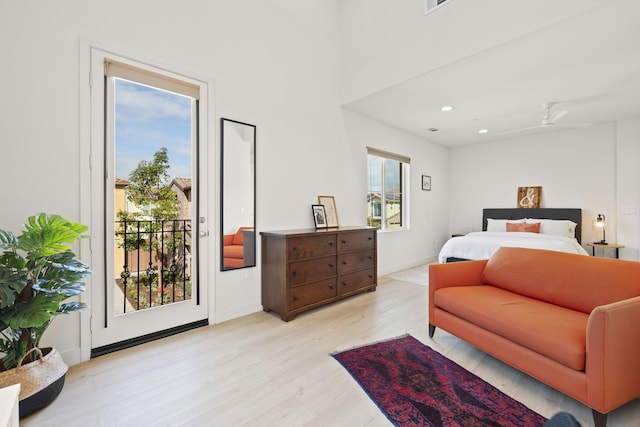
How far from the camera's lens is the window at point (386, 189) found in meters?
4.86

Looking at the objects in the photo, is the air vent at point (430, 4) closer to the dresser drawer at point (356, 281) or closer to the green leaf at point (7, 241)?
the dresser drawer at point (356, 281)

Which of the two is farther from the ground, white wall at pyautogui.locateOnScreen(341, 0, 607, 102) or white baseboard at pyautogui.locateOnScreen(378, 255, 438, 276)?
white wall at pyautogui.locateOnScreen(341, 0, 607, 102)

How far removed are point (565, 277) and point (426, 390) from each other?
1347 mm

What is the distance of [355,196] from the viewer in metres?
4.39

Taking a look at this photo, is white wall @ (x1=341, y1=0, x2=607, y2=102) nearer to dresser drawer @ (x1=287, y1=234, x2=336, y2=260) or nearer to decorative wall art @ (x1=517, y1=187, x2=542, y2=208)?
dresser drawer @ (x1=287, y1=234, x2=336, y2=260)

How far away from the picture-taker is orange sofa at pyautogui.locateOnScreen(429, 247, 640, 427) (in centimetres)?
143

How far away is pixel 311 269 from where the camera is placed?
3105 millimetres

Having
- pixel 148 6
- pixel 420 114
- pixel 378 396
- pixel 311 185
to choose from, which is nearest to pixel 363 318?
pixel 378 396

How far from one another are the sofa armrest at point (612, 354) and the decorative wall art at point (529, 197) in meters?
4.82

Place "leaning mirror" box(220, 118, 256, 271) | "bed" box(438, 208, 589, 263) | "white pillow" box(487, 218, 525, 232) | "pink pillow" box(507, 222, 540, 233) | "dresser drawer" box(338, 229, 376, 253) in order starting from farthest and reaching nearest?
1. "white pillow" box(487, 218, 525, 232)
2. "pink pillow" box(507, 222, 540, 233)
3. "bed" box(438, 208, 589, 263)
4. "dresser drawer" box(338, 229, 376, 253)
5. "leaning mirror" box(220, 118, 256, 271)

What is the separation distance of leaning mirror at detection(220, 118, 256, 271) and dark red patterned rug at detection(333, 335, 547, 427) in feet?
4.82

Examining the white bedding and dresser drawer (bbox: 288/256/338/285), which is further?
the white bedding

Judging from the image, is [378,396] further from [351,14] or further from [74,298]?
[351,14]

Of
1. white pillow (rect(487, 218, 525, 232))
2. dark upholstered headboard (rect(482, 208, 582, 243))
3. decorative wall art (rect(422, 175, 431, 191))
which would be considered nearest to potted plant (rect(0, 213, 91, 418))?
decorative wall art (rect(422, 175, 431, 191))
